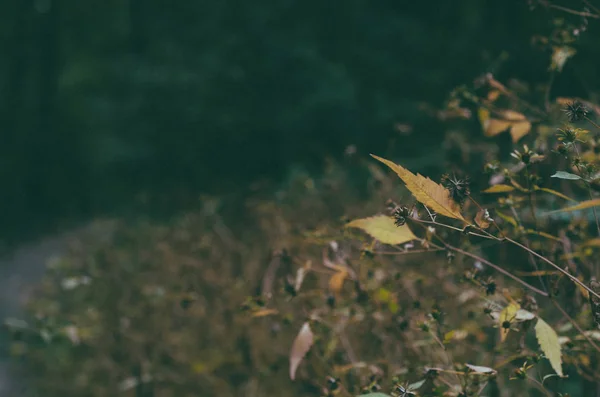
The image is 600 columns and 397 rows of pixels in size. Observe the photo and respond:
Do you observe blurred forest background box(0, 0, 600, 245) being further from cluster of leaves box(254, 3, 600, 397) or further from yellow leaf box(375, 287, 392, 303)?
yellow leaf box(375, 287, 392, 303)

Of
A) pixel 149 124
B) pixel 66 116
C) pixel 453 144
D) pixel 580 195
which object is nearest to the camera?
pixel 580 195

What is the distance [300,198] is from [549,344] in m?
2.42

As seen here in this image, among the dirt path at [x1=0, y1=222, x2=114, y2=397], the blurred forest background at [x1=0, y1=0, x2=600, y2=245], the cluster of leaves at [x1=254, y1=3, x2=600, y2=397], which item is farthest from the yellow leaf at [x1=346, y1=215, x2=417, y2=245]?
the dirt path at [x1=0, y1=222, x2=114, y2=397]

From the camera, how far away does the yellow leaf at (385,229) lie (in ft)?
4.24

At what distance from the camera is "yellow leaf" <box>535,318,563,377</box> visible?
1.19m

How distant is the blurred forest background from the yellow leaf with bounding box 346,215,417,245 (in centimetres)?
229

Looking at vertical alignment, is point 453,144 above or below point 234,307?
above

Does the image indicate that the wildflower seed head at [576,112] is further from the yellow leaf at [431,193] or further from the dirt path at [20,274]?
the dirt path at [20,274]

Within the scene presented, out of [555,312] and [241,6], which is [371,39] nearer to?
[241,6]

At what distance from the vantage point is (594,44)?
11.0 ft

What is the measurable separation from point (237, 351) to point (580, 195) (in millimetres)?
1546

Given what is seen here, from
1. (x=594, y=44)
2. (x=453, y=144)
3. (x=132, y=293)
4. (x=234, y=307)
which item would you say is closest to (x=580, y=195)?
(x=453, y=144)

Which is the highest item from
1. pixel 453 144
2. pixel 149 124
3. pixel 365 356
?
pixel 453 144

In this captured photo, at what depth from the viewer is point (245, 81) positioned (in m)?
5.57
